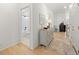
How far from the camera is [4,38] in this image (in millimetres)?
1422

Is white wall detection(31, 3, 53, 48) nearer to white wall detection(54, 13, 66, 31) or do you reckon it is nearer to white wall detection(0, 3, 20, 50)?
white wall detection(54, 13, 66, 31)

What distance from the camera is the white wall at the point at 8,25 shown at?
1.40 meters

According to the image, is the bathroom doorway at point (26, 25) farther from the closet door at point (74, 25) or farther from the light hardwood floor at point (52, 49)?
the closet door at point (74, 25)

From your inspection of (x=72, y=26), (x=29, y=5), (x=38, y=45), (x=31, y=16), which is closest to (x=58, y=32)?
(x=72, y=26)

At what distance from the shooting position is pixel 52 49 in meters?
1.48

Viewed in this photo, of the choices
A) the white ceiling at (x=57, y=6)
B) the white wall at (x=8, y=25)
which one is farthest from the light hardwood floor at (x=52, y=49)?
the white ceiling at (x=57, y=6)

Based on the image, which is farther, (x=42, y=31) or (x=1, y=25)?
(x=42, y=31)

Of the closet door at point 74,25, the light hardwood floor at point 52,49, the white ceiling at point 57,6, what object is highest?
the white ceiling at point 57,6

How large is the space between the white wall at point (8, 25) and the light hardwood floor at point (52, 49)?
0.29ft

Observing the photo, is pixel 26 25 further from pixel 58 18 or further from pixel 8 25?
pixel 58 18

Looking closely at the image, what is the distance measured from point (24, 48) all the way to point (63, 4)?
2.71 feet

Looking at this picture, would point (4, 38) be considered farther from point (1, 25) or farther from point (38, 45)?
point (38, 45)

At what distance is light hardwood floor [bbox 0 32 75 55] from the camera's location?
4.66 ft
